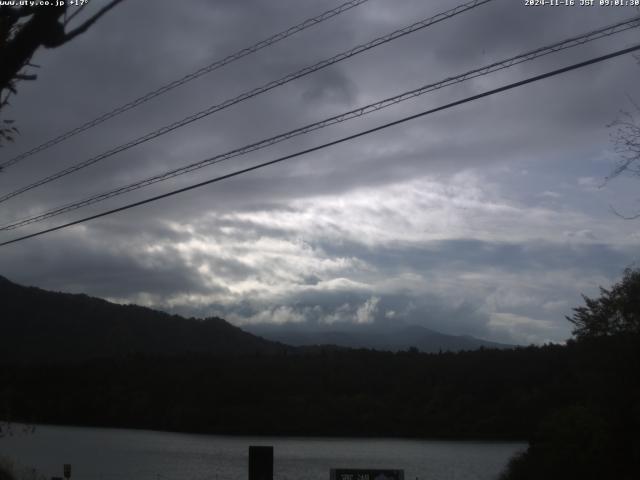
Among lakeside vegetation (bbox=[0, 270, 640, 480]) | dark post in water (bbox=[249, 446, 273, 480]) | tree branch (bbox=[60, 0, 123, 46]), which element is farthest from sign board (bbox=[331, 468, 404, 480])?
lakeside vegetation (bbox=[0, 270, 640, 480])

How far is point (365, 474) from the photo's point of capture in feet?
44.4

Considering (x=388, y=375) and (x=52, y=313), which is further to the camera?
(x=52, y=313)

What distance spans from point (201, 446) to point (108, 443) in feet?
39.4

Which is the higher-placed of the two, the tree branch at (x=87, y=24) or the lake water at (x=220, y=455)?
the tree branch at (x=87, y=24)

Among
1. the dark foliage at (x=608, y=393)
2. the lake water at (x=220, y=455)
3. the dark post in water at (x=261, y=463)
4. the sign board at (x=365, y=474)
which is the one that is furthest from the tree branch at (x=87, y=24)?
the lake water at (x=220, y=455)

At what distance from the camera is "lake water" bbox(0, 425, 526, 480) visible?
59312 millimetres

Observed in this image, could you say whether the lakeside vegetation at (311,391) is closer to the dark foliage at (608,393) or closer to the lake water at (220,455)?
the lake water at (220,455)

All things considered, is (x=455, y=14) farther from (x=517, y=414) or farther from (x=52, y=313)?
(x=52, y=313)

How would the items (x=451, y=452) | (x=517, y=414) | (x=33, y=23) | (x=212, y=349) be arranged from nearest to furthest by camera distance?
(x=33, y=23)
(x=451, y=452)
(x=517, y=414)
(x=212, y=349)

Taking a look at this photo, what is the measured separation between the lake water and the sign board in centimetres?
3645

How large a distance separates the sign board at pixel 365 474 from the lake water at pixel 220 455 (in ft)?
120

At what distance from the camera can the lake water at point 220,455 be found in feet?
195

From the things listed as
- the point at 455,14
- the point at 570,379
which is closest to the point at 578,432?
the point at 455,14

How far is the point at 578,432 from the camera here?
37125mm
